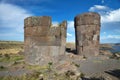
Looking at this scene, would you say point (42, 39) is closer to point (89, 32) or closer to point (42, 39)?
point (42, 39)

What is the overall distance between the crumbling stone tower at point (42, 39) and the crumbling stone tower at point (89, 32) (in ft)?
19.5

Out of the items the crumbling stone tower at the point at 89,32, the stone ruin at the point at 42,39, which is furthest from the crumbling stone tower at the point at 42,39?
the crumbling stone tower at the point at 89,32

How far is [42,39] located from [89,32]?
7445 mm

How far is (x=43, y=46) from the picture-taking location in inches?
549

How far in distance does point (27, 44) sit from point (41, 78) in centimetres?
513

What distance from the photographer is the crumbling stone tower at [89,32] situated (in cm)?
1964

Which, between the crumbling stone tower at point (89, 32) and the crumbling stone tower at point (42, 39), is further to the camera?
the crumbling stone tower at point (89, 32)

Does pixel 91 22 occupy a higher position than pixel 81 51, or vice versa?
pixel 91 22

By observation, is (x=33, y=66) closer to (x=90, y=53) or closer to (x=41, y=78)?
(x=41, y=78)

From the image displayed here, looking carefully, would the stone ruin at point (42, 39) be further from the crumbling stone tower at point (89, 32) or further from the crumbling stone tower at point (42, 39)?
the crumbling stone tower at point (89, 32)

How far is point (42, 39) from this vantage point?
1390cm

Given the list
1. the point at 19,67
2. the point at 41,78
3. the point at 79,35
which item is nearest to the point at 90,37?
the point at 79,35

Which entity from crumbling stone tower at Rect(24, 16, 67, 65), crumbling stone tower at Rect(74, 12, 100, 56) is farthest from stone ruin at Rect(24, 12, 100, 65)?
crumbling stone tower at Rect(74, 12, 100, 56)

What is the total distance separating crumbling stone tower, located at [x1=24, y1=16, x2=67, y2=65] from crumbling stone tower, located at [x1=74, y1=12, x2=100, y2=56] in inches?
234
